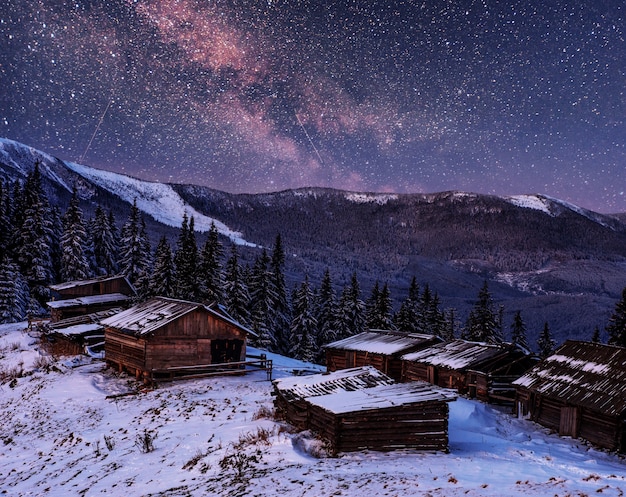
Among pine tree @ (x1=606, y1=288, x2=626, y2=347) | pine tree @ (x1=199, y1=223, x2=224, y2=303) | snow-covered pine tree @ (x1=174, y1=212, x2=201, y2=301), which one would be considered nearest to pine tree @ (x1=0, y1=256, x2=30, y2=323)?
snow-covered pine tree @ (x1=174, y1=212, x2=201, y2=301)

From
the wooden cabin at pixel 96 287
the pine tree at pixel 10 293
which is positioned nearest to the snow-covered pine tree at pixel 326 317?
the wooden cabin at pixel 96 287

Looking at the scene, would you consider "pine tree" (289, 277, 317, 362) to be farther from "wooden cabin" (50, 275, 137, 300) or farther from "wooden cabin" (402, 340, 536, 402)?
"wooden cabin" (50, 275, 137, 300)

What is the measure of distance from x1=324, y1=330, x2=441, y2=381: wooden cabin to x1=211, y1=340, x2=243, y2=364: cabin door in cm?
1179

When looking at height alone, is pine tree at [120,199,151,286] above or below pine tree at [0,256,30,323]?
above

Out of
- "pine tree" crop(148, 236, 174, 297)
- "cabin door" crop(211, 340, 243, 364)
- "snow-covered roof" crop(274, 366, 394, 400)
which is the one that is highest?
"pine tree" crop(148, 236, 174, 297)

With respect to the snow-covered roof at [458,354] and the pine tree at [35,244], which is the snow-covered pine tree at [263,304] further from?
the pine tree at [35,244]

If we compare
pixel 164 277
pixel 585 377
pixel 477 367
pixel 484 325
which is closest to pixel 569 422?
pixel 585 377

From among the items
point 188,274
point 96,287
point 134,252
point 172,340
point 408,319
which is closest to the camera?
point 172,340

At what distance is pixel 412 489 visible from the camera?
11.4m

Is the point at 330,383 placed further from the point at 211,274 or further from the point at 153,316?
the point at 211,274

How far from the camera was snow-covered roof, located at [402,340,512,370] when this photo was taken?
32.9 m

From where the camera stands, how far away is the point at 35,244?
61094 millimetres

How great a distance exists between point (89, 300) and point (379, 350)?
111 ft

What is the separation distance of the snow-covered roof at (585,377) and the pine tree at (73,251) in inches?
2251
